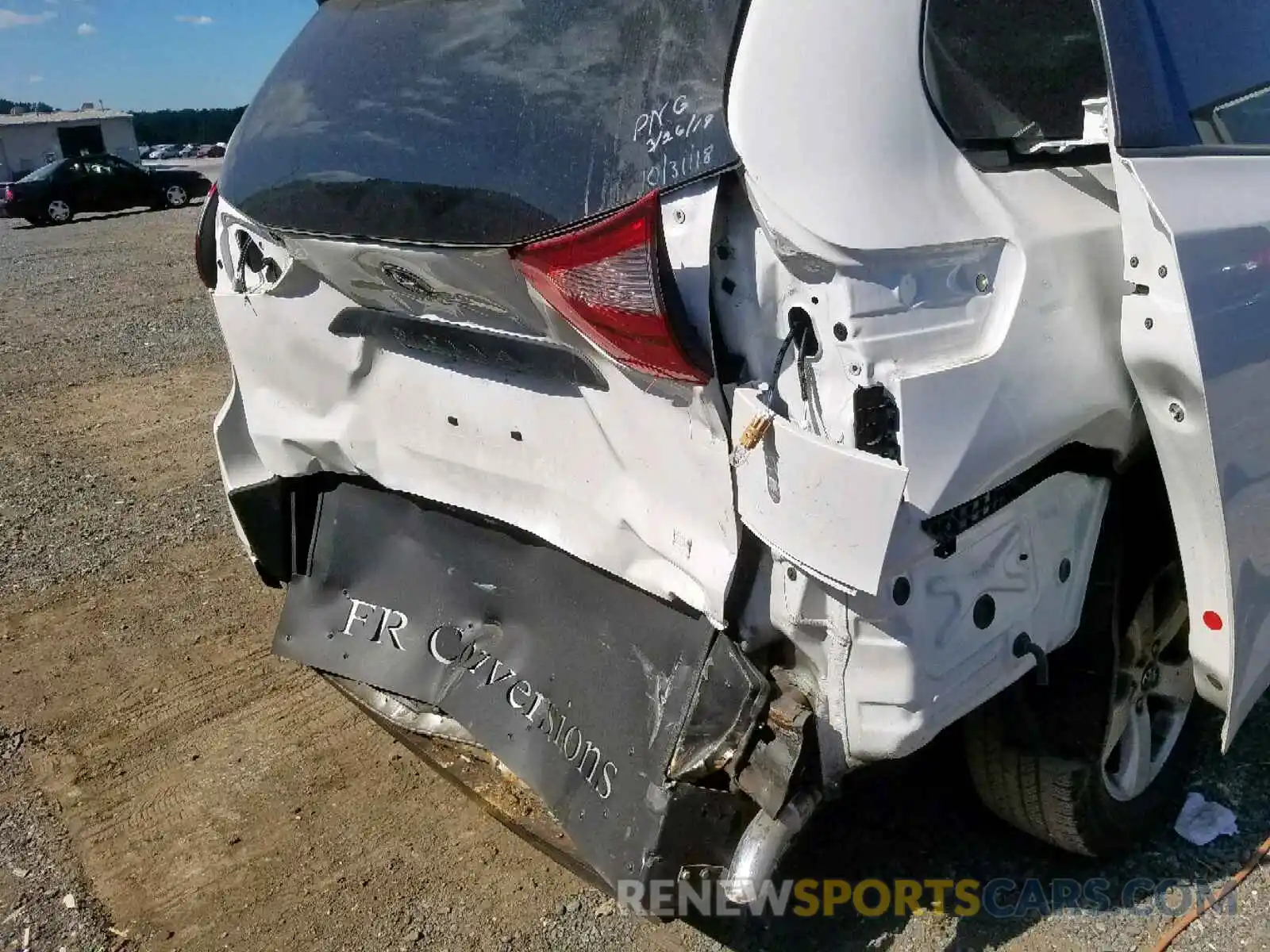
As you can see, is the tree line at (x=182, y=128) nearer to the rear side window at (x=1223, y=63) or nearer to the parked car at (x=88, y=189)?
the parked car at (x=88, y=189)

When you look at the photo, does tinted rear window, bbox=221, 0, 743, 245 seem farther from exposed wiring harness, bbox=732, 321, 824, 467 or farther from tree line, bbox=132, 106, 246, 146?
tree line, bbox=132, 106, 246, 146

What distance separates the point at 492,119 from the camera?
6.19 feet

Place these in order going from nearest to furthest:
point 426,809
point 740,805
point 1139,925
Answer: point 740,805, point 1139,925, point 426,809

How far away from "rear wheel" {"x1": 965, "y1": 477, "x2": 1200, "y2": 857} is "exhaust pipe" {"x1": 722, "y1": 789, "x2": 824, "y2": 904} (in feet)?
1.98

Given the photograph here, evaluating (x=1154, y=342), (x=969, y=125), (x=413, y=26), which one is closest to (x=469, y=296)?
(x=413, y=26)

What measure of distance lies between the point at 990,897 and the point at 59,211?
2305 cm

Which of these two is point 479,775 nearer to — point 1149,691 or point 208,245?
point 208,245

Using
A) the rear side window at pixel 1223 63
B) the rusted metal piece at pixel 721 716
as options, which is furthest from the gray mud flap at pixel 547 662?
the rear side window at pixel 1223 63

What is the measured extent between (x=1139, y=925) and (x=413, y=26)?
2.47 meters

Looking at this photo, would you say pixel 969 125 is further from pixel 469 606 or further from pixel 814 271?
pixel 469 606

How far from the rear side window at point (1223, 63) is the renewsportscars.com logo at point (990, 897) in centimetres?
168

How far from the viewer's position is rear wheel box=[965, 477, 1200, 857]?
90.1 inches

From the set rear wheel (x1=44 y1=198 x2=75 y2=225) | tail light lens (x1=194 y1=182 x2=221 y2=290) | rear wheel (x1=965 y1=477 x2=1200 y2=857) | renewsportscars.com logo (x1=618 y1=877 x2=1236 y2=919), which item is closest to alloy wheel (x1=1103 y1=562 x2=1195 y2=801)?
rear wheel (x1=965 y1=477 x2=1200 y2=857)

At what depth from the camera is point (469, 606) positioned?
2488 millimetres
